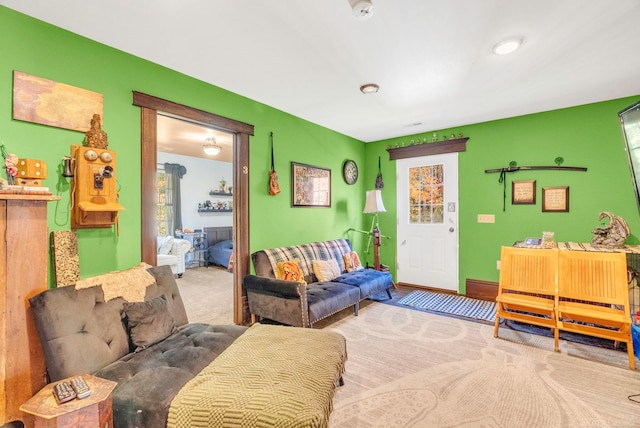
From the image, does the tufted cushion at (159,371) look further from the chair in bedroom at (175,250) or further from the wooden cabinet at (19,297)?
the chair in bedroom at (175,250)

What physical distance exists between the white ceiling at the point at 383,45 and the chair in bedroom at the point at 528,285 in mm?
1718

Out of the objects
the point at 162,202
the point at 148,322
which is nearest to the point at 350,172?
the point at 148,322

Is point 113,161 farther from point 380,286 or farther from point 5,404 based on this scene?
point 380,286

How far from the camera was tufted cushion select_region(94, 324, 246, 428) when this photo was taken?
4.51 ft

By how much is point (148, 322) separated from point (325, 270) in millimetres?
2082

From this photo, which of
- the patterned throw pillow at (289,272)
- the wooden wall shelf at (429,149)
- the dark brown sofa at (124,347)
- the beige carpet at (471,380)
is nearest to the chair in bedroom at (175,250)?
the patterned throw pillow at (289,272)

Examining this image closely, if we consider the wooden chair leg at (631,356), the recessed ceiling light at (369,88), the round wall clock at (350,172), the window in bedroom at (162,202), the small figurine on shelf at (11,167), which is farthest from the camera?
the window in bedroom at (162,202)

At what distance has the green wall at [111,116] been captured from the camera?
5.98 ft

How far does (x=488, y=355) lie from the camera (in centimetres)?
255

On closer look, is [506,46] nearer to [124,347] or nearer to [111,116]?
[111,116]

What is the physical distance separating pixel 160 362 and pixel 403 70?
2.83 m

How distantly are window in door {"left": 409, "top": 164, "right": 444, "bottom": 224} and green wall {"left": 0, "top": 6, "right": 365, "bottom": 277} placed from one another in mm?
2385

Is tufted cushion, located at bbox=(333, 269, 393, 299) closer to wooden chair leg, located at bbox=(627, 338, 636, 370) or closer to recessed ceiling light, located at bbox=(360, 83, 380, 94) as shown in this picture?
recessed ceiling light, located at bbox=(360, 83, 380, 94)

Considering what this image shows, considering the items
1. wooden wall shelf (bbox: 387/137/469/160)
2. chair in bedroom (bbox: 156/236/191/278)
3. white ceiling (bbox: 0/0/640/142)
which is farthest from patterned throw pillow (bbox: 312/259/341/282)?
chair in bedroom (bbox: 156/236/191/278)
